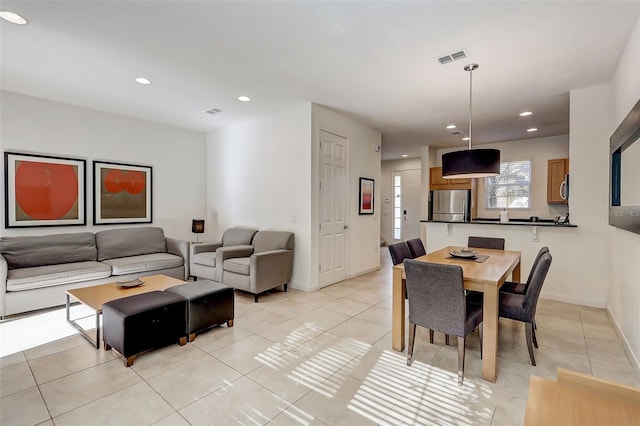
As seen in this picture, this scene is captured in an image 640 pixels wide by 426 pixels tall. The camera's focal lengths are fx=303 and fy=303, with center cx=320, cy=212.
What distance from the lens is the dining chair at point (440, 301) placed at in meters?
2.21

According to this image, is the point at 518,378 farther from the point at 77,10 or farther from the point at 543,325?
the point at 77,10

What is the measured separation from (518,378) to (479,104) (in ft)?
11.8

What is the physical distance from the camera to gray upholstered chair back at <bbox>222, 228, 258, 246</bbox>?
508 cm

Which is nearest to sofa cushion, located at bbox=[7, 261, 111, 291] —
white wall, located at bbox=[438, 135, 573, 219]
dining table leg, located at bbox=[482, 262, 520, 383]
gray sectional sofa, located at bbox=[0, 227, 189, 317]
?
gray sectional sofa, located at bbox=[0, 227, 189, 317]

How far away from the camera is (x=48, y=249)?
4.04 m

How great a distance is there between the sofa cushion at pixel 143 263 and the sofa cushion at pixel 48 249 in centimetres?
34

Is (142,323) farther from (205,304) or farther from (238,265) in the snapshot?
(238,265)

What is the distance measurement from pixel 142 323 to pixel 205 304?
1.88ft

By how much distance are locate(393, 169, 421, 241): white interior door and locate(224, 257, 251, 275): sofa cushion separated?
606cm

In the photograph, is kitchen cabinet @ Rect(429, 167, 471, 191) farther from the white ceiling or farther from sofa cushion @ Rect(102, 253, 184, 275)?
sofa cushion @ Rect(102, 253, 184, 275)

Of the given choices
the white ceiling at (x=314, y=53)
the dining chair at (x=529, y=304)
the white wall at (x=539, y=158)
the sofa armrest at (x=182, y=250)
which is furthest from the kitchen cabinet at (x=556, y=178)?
the sofa armrest at (x=182, y=250)

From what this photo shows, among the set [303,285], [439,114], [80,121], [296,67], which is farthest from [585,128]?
[80,121]

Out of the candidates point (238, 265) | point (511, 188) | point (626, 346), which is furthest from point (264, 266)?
point (511, 188)

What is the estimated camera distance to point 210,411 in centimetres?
191
